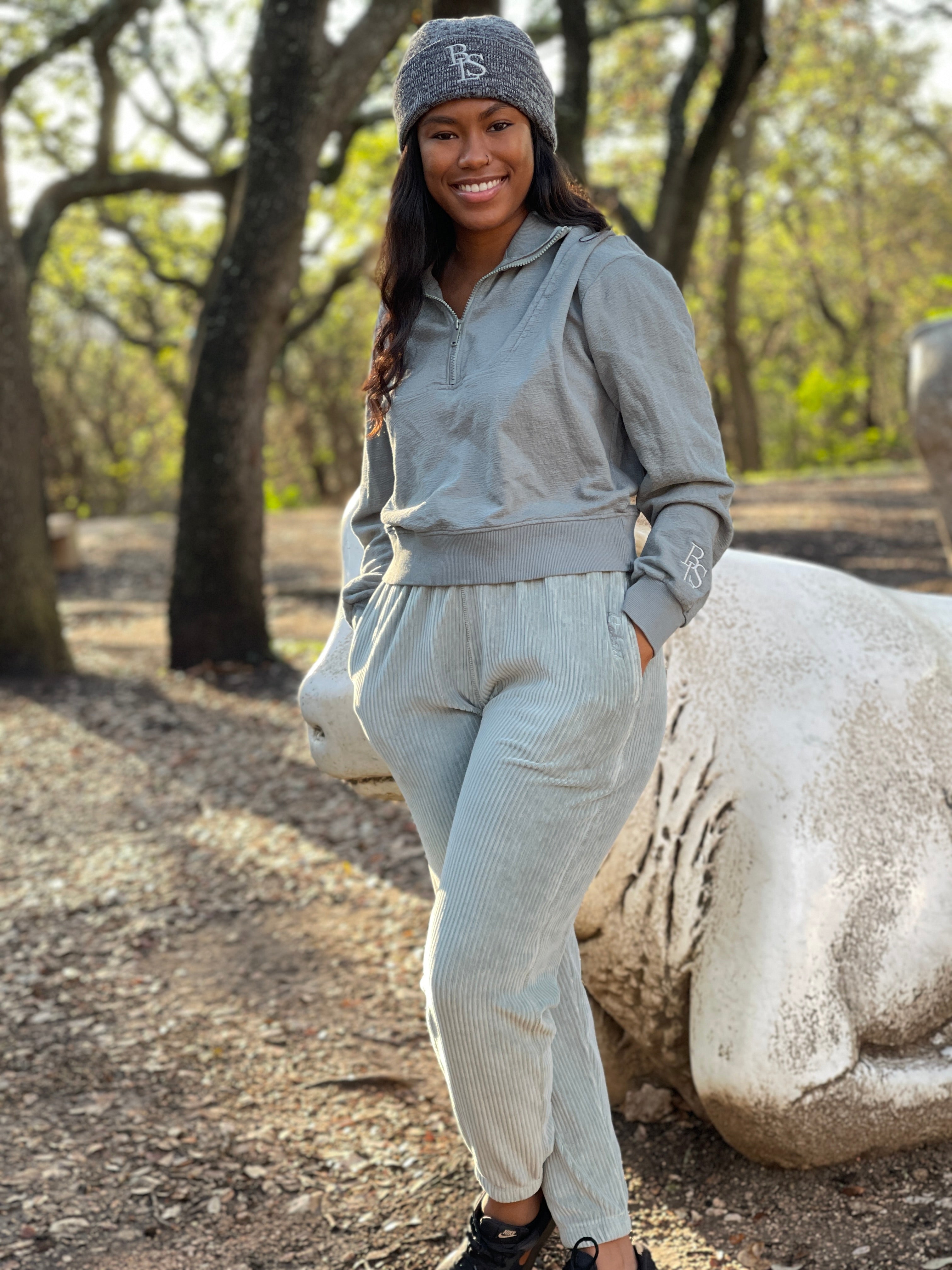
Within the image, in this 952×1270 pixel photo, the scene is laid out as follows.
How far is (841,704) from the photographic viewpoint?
94.9 inches

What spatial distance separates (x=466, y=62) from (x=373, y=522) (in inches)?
30.3

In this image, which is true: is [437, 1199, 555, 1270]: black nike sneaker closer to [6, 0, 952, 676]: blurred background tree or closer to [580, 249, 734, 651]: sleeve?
[580, 249, 734, 651]: sleeve

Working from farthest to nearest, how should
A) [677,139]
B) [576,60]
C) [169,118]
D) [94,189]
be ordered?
[169,118], [94,189], [677,139], [576,60]

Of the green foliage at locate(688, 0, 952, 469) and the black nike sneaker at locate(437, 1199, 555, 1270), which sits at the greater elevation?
the green foliage at locate(688, 0, 952, 469)

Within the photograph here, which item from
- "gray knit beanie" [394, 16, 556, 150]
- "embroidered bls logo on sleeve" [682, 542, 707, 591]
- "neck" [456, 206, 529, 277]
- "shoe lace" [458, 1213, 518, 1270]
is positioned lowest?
"shoe lace" [458, 1213, 518, 1270]

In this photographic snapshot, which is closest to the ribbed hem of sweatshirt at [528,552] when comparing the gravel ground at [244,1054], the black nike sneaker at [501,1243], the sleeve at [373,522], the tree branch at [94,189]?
the sleeve at [373,522]

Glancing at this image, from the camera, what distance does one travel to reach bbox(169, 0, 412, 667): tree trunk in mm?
6719

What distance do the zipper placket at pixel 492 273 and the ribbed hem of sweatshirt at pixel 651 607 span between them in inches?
17.1

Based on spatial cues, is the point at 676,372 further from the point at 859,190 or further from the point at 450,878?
the point at 859,190

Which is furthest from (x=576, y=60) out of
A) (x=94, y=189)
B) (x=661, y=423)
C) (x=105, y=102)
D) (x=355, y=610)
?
(x=661, y=423)

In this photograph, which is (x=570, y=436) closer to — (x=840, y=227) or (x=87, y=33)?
(x=87, y=33)

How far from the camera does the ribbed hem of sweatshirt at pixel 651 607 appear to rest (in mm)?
1815

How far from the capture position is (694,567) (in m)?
1.85

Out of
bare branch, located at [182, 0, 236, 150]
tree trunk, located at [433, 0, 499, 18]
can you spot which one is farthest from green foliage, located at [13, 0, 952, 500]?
tree trunk, located at [433, 0, 499, 18]
